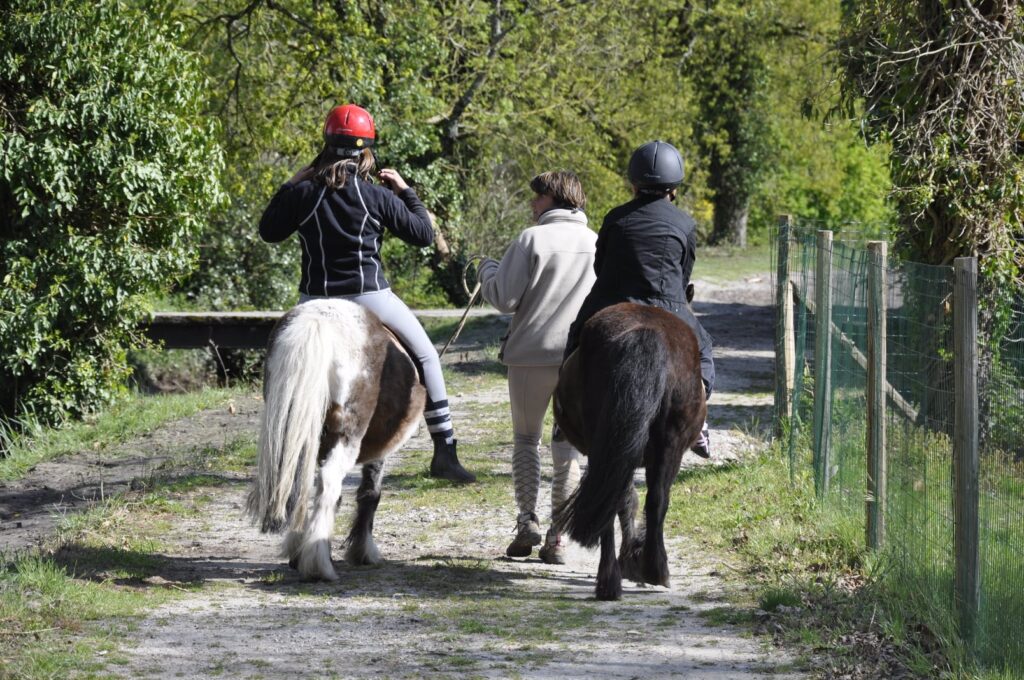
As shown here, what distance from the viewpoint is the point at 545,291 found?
695 centimetres

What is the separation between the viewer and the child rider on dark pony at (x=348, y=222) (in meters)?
6.64

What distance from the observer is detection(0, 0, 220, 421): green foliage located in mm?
12555

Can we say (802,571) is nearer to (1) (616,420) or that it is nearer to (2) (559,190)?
(1) (616,420)

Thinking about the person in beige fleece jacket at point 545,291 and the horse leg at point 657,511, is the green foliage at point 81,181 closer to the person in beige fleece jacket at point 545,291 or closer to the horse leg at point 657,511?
the person in beige fleece jacket at point 545,291

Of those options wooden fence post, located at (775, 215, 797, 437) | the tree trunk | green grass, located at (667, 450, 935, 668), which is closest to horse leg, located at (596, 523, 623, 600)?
green grass, located at (667, 450, 935, 668)

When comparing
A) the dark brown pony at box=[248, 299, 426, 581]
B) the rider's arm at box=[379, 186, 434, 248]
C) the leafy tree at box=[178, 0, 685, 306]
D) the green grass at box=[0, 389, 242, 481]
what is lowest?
the green grass at box=[0, 389, 242, 481]

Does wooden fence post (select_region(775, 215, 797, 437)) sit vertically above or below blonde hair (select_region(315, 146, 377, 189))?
below

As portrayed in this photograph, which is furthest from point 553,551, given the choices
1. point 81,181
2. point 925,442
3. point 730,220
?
point 730,220

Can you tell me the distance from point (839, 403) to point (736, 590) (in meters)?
1.85

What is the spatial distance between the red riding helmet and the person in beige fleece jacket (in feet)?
3.15

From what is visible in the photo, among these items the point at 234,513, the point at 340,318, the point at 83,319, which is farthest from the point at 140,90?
the point at 340,318

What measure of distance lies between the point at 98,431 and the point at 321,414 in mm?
7143

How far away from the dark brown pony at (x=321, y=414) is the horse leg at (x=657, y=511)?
5.00 ft

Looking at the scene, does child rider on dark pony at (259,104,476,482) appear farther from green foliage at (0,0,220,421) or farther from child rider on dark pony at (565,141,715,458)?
green foliage at (0,0,220,421)
